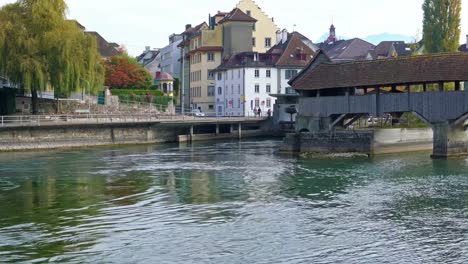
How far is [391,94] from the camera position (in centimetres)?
4166

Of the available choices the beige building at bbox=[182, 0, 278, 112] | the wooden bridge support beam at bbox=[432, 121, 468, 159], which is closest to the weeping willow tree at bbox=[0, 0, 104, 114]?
the wooden bridge support beam at bbox=[432, 121, 468, 159]

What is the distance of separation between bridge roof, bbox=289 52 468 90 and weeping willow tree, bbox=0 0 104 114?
52.2ft

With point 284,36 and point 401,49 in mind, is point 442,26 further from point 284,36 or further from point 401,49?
point 401,49

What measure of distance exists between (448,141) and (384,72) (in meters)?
6.01

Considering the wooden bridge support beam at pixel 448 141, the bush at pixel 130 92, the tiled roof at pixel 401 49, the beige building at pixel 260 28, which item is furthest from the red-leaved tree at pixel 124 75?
the wooden bridge support beam at pixel 448 141

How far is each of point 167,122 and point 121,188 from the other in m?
27.8

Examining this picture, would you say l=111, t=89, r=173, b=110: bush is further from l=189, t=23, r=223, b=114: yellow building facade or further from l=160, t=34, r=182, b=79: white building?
l=160, t=34, r=182, b=79: white building

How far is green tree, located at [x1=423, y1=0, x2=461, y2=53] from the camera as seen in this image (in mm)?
59562

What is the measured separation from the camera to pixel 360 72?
42.7 m

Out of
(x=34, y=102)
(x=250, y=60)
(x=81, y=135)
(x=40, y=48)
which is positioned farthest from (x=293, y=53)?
(x=40, y=48)

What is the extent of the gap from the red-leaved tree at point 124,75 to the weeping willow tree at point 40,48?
26691mm

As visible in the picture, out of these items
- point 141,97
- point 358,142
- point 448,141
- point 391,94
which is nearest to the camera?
point 448,141

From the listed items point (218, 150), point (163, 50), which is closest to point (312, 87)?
point (218, 150)

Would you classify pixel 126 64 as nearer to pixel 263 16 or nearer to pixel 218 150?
pixel 263 16
